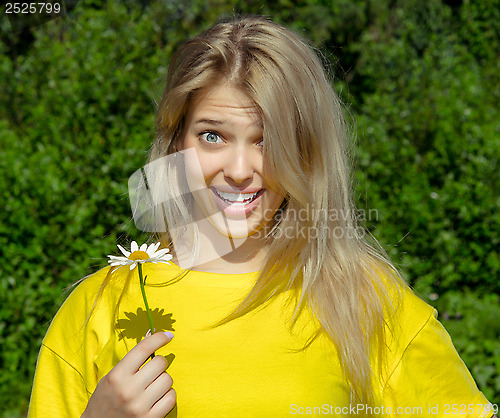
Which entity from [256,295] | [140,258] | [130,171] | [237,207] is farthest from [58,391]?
[130,171]

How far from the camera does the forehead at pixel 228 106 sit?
5.30ft

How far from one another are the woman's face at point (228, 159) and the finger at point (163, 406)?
1.83ft

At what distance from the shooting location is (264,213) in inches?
68.0

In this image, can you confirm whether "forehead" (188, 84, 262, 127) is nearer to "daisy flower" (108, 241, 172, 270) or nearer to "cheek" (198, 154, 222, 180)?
"cheek" (198, 154, 222, 180)

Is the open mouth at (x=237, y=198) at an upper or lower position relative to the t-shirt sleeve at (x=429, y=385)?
upper

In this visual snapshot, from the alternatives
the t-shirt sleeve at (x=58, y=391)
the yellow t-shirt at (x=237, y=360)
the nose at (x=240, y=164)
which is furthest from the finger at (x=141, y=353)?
the nose at (x=240, y=164)

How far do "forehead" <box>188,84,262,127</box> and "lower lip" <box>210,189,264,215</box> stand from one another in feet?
0.75

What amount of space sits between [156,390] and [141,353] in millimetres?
99

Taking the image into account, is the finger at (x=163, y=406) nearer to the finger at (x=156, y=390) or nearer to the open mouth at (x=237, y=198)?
the finger at (x=156, y=390)

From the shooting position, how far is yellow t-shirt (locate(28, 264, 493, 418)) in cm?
146

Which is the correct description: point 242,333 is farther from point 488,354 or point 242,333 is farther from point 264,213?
point 488,354

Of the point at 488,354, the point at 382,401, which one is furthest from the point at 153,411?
the point at 488,354

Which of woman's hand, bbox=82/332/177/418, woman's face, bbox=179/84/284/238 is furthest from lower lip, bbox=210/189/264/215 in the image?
woman's hand, bbox=82/332/177/418

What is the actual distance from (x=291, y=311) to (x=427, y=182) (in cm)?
258
